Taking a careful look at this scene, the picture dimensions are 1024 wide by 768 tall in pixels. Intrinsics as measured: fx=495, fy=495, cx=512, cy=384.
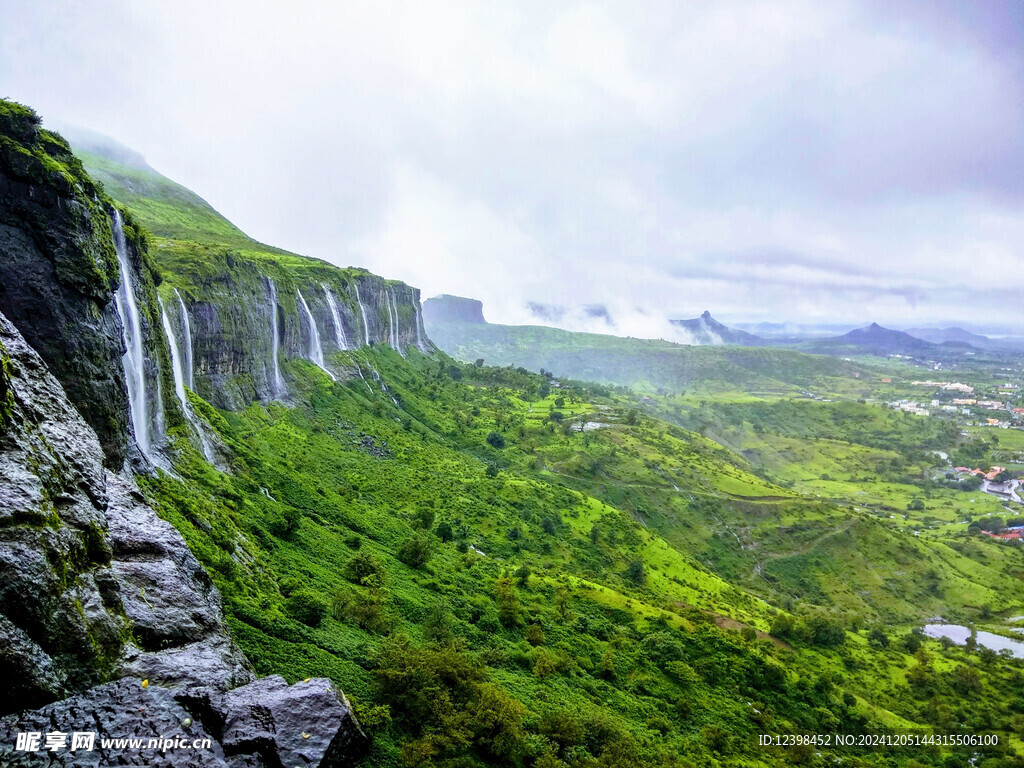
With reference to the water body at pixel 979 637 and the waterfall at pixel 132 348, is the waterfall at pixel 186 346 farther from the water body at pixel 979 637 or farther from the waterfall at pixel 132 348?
the water body at pixel 979 637

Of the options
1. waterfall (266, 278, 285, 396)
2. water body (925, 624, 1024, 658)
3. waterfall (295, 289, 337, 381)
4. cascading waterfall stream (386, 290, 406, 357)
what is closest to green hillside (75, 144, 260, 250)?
waterfall (295, 289, 337, 381)

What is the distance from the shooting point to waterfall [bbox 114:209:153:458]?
30.8 metres

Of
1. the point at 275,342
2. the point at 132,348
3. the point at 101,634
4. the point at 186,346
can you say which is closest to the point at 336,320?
the point at 275,342

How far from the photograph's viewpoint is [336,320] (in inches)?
4190

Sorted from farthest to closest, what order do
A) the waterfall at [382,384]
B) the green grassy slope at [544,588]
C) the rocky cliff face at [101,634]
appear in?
1. the waterfall at [382,384]
2. the green grassy slope at [544,588]
3. the rocky cliff face at [101,634]

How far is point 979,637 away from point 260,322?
428ft

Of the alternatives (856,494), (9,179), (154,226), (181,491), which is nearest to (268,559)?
(181,491)

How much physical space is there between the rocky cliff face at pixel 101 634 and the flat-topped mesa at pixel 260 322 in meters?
39.1

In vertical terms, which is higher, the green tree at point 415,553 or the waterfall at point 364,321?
the waterfall at point 364,321

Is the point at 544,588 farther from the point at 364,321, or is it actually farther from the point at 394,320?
the point at 394,320

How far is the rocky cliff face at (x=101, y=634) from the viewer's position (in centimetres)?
1220

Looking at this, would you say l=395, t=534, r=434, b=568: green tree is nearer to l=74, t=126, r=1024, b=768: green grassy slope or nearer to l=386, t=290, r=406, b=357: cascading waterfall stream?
l=74, t=126, r=1024, b=768: green grassy slope

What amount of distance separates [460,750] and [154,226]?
124 metres

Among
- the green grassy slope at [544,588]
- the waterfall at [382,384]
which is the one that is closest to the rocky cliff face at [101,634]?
the green grassy slope at [544,588]
